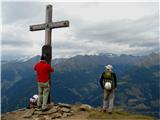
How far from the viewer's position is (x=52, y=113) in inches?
898

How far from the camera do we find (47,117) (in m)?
22.0

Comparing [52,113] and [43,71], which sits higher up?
[43,71]

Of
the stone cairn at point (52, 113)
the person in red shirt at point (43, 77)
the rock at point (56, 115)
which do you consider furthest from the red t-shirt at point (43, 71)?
the rock at point (56, 115)

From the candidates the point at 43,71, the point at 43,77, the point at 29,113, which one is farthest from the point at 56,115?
the point at 43,71

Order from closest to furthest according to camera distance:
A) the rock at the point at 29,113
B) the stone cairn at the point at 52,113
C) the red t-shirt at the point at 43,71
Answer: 1. the stone cairn at the point at 52,113
2. the red t-shirt at the point at 43,71
3. the rock at the point at 29,113

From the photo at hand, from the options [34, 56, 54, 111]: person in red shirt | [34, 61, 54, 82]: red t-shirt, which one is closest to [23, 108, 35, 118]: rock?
[34, 56, 54, 111]: person in red shirt

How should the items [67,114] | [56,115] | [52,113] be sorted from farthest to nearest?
[52,113], [67,114], [56,115]

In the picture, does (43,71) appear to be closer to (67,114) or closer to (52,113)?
(52,113)

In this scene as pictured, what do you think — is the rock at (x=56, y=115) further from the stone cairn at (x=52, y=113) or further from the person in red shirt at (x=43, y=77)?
the person in red shirt at (x=43, y=77)

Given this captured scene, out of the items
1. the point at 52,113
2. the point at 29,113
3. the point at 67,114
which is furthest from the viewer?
the point at 29,113

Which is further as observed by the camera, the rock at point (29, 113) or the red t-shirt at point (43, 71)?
the rock at point (29, 113)

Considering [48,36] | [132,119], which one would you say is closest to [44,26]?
[48,36]

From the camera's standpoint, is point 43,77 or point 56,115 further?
point 43,77

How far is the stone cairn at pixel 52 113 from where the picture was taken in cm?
2220
